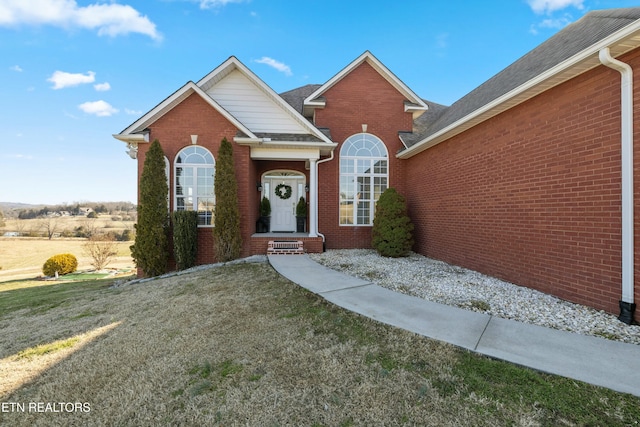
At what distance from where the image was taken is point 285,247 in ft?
29.4

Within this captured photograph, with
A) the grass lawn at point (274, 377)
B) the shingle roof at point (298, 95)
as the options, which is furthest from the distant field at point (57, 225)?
the grass lawn at point (274, 377)

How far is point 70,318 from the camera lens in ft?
16.6

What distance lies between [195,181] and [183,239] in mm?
1965

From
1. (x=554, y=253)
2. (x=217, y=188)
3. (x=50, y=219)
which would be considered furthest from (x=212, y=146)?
(x=50, y=219)

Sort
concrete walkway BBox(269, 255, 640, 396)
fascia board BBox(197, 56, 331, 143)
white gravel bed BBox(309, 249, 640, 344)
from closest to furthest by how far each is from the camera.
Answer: concrete walkway BBox(269, 255, 640, 396)
white gravel bed BBox(309, 249, 640, 344)
fascia board BBox(197, 56, 331, 143)

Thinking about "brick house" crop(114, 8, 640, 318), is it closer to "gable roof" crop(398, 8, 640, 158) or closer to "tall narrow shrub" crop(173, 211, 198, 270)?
"gable roof" crop(398, 8, 640, 158)

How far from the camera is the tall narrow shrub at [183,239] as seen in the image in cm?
822

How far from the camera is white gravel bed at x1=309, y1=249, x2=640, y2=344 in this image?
12.1ft

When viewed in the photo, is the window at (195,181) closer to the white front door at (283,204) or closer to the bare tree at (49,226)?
the white front door at (283,204)

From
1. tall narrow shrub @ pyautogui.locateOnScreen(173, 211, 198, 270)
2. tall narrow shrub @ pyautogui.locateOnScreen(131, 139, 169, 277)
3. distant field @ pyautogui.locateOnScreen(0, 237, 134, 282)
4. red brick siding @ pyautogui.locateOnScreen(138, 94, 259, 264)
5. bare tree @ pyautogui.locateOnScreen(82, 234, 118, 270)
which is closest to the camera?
tall narrow shrub @ pyautogui.locateOnScreen(131, 139, 169, 277)

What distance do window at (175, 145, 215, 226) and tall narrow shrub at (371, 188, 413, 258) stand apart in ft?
18.5

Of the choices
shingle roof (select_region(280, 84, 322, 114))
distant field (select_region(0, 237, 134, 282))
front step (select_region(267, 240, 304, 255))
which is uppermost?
shingle roof (select_region(280, 84, 322, 114))

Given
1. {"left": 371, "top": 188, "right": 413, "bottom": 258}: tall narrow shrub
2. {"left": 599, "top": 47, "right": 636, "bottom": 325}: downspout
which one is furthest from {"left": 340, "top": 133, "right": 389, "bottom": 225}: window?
{"left": 599, "top": 47, "right": 636, "bottom": 325}: downspout

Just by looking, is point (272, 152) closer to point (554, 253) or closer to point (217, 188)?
point (217, 188)
